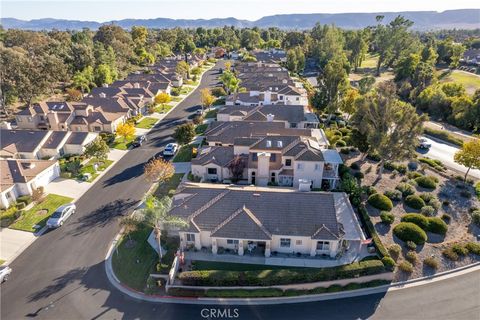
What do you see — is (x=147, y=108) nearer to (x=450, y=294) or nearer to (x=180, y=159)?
(x=180, y=159)

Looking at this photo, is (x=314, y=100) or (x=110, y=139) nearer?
(x=110, y=139)

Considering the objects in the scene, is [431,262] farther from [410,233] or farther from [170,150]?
[170,150]

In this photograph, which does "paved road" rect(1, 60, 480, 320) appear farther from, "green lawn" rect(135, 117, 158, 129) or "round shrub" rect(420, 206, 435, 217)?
"green lawn" rect(135, 117, 158, 129)

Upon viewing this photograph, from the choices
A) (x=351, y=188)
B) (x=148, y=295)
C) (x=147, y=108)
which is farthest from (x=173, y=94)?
(x=148, y=295)

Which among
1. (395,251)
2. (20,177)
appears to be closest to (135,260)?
(20,177)

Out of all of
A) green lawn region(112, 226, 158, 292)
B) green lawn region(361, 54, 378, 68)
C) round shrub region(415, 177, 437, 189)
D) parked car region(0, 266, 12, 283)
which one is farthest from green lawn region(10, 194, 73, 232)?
green lawn region(361, 54, 378, 68)

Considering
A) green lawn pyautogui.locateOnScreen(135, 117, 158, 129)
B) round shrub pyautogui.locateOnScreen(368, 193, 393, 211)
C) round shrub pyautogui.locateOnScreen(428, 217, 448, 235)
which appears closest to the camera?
round shrub pyautogui.locateOnScreen(428, 217, 448, 235)
